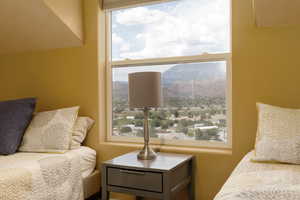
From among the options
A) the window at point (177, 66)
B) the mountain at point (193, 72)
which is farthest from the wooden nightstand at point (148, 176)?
the mountain at point (193, 72)

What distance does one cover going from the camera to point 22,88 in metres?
3.13

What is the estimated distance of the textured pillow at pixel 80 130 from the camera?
2570 millimetres

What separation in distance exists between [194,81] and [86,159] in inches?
45.7

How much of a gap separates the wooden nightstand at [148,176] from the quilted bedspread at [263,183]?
1.71 ft

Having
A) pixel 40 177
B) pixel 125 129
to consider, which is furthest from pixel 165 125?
pixel 40 177

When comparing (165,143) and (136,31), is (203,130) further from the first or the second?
(136,31)

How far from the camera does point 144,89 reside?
7.11 ft

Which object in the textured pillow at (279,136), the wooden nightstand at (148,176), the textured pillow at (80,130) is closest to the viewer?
the textured pillow at (279,136)

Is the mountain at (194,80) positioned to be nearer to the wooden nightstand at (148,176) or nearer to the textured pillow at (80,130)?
the wooden nightstand at (148,176)

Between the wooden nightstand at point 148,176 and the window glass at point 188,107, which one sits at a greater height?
the window glass at point 188,107

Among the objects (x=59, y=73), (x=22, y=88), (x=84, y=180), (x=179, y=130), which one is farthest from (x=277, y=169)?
(x=22, y=88)

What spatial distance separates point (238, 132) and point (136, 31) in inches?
52.3

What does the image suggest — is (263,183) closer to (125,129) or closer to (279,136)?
(279,136)

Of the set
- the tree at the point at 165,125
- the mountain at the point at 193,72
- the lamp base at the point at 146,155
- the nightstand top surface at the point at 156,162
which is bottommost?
the nightstand top surface at the point at 156,162
